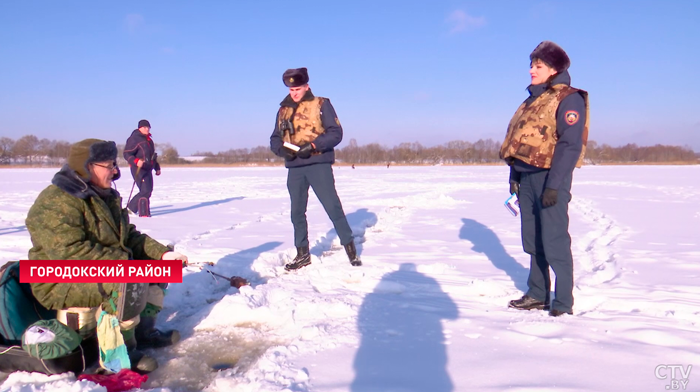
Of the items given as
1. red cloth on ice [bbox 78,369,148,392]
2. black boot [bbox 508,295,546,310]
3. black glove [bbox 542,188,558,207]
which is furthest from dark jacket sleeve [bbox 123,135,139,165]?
black glove [bbox 542,188,558,207]

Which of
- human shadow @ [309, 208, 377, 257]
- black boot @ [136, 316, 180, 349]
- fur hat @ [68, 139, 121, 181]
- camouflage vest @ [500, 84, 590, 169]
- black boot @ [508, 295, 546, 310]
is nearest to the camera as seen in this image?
fur hat @ [68, 139, 121, 181]

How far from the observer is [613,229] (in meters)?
7.10

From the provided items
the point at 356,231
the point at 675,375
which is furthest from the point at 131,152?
the point at 675,375

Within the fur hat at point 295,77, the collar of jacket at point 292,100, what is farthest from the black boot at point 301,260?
the fur hat at point 295,77

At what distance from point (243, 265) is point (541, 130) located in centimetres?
311

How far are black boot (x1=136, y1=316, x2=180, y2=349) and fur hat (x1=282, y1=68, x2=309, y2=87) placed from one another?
2.59 meters

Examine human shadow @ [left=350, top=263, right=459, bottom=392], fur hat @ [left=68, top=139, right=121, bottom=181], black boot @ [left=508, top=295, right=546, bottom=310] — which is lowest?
human shadow @ [left=350, top=263, right=459, bottom=392]

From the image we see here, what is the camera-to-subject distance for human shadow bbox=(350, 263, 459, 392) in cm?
222

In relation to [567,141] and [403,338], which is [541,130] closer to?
[567,141]

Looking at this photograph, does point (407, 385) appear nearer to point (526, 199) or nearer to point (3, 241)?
point (526, 199)

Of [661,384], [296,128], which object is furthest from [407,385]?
[296,128]

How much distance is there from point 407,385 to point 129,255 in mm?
1750

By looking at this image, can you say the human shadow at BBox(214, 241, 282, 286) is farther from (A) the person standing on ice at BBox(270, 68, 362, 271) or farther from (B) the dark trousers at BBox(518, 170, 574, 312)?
(B) the dark trousers at BBox(518, 170, 574, 312)

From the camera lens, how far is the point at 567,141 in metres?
3.02
